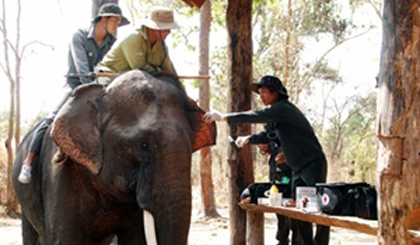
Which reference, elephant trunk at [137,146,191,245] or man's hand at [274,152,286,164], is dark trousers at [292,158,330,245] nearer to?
man's hand at [274,152,286,164]

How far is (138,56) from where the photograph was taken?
17.3 feet

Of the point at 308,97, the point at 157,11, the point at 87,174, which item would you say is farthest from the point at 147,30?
the point at 308,97

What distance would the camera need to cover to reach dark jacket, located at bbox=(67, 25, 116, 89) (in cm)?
592

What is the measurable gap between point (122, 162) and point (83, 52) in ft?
6.31

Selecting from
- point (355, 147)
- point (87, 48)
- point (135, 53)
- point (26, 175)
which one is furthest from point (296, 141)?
point (355, 147)

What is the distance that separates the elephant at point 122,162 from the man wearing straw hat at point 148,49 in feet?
0.81

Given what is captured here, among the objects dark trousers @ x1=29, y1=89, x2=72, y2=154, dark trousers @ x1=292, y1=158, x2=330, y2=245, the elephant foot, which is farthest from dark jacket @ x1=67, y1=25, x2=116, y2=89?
dark trousers @ x1=292, y1=158, x2=330, y2=245

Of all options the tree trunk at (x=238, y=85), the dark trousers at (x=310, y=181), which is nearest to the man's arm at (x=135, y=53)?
the dark trousers at (x=310, y=181)

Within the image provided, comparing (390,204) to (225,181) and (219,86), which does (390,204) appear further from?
(219,86)

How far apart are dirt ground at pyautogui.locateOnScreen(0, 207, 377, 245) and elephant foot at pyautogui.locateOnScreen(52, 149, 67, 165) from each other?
6.62m

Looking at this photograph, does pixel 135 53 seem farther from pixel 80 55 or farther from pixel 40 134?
pixel 40 134

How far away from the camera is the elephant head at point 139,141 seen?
14.2 feet

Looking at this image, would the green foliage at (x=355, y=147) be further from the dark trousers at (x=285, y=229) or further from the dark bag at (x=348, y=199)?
the dark bag at (x=348, y=199)

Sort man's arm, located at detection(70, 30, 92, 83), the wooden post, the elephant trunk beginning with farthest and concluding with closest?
1. the wooden post
2. man's arm, located at detection(70, 30, 92, 83)
3. the elephant trunk
